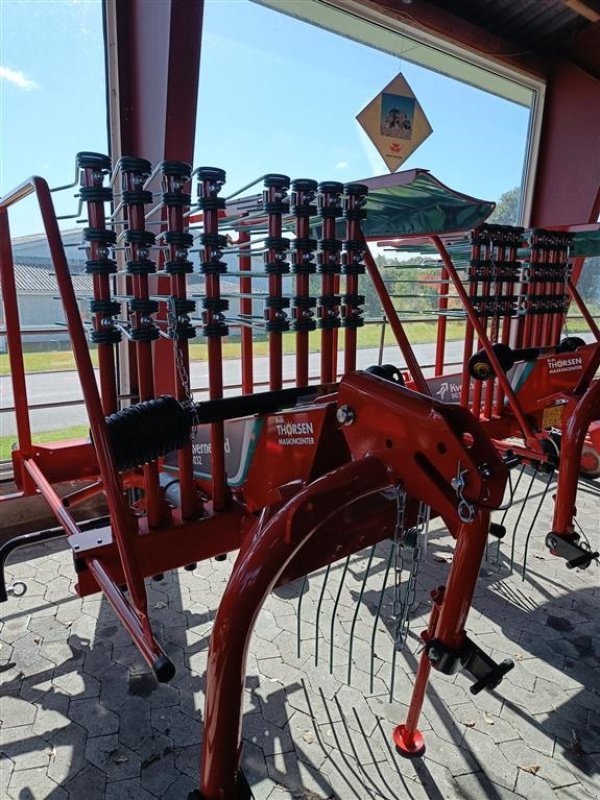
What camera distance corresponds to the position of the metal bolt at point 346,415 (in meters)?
1.51

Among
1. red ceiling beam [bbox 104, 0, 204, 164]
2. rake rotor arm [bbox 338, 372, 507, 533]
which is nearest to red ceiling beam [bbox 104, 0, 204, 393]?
red ceiling beam [bbox 104, 0, 204, 164]

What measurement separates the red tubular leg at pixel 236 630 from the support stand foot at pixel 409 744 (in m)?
0.98

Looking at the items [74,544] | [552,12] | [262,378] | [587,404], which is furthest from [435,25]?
[74,544]

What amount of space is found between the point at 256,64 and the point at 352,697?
4.45 metres

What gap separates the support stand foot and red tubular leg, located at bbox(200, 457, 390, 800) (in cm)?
98

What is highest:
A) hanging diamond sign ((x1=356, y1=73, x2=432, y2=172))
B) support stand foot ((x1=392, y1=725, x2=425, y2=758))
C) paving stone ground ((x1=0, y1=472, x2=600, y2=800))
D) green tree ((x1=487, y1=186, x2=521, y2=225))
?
hanging diamond sign ((x1=356, y1=73, x2=432, y2=172))

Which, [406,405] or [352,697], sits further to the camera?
[352,697]

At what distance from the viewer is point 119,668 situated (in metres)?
2.37

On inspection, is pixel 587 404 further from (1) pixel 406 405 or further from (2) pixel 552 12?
(2) pixel 552 12

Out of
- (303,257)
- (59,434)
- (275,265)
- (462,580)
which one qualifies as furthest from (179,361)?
(59,434)

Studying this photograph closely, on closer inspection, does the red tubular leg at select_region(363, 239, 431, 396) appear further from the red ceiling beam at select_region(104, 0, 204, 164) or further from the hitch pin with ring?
the red ceiling beam at select_region(104, 0, 204, 164)

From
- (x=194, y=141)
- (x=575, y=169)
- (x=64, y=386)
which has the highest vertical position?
(x=575, y=169)

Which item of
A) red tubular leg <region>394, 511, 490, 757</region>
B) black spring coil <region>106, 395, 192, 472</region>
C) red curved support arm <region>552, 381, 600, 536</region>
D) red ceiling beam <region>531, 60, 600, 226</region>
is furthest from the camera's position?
red ceiling beam <region>531, 60, 600, 226</region>

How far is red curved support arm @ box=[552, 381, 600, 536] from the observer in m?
2.40
